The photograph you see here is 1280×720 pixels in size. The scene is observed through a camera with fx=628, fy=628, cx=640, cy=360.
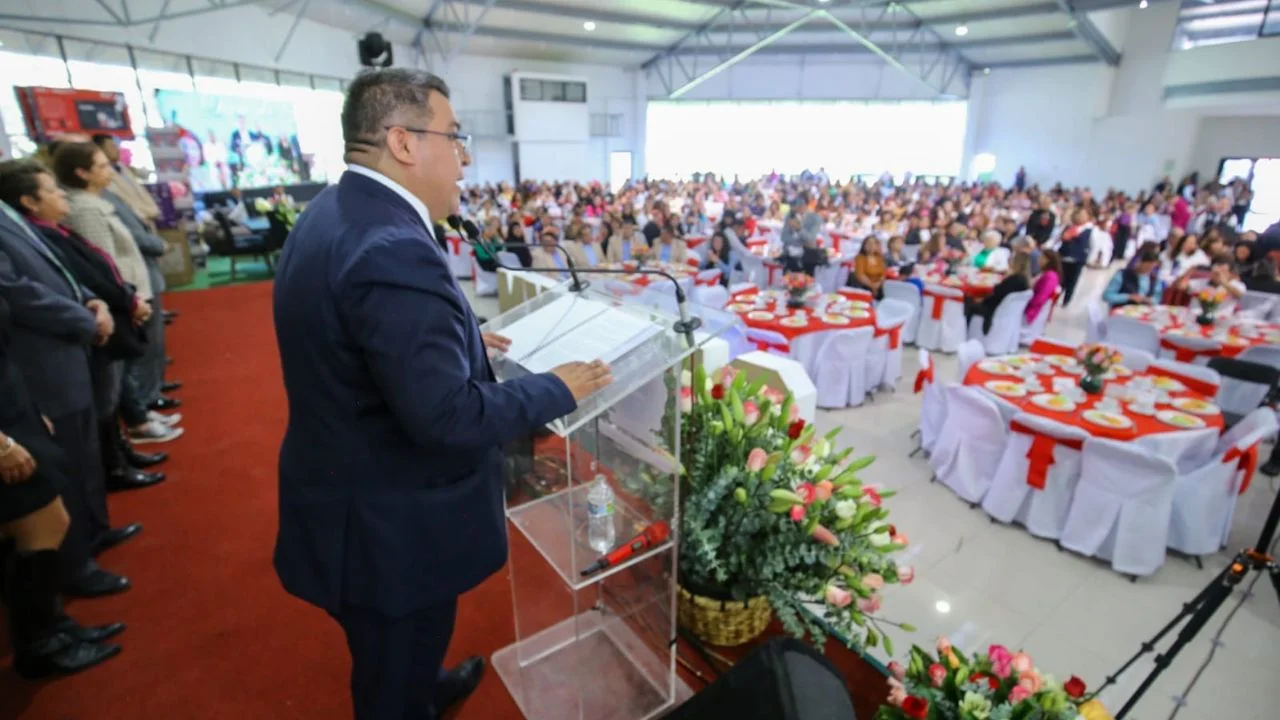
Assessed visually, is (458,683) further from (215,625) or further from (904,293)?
(904,293)

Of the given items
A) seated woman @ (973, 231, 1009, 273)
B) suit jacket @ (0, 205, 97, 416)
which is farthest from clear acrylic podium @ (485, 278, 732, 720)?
seated woman @ (973, 231, 1009, 273)

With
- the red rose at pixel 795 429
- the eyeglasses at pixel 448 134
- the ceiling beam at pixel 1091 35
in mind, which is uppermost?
the ceiling beam at pixel 1091 35

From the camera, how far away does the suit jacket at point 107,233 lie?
10.5 feet

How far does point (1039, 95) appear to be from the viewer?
16594 mm

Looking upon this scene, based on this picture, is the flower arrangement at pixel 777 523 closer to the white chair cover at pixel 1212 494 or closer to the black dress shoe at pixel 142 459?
the white chair cover at pixel 1212 494

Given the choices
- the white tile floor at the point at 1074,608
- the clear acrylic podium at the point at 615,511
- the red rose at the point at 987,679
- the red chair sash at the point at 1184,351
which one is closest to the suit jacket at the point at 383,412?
the clear acrylic podium at the point at 615,511

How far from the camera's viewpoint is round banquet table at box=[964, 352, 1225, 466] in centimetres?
319

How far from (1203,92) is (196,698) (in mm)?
18370

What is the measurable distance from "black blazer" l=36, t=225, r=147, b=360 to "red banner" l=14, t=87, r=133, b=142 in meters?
4.84

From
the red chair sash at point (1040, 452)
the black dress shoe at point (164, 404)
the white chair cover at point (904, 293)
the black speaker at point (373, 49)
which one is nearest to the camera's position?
the red chair sash at point (1040, 452)

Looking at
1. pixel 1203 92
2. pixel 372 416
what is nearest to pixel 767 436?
pixel 372 416

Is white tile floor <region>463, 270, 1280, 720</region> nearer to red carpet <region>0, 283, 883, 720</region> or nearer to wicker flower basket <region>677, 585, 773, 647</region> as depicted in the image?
wicker flower basket <region>677, 585, 773, 647</region>

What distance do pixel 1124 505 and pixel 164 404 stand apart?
5.57m

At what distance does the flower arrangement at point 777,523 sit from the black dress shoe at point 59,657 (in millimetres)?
1910
